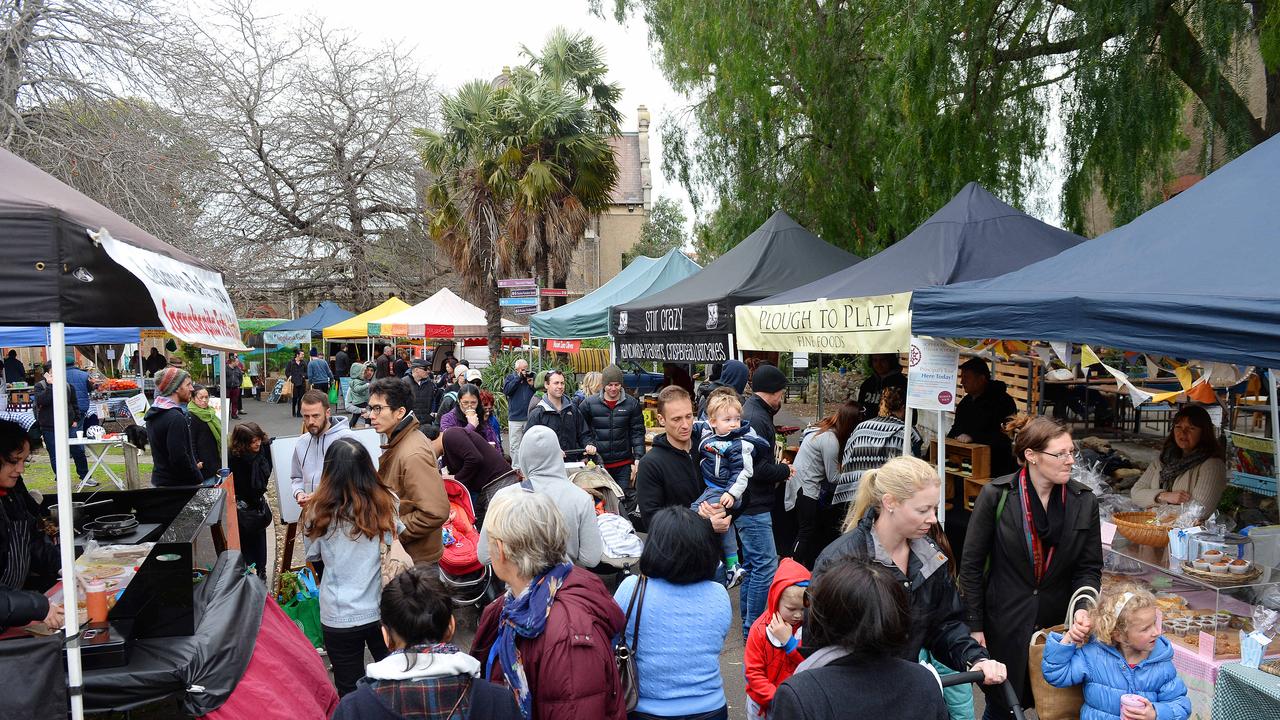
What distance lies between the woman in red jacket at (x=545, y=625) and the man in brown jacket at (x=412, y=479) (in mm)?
1796

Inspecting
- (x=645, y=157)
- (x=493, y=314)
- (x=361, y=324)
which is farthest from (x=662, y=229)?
(x=361, y=324)

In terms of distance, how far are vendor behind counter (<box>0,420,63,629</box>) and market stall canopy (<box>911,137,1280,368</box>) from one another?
4815mm

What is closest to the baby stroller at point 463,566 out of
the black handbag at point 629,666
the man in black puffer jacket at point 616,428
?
the black handbag at point 629,666

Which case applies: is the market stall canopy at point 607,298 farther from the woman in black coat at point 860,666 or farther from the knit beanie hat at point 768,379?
the woman in black coat at point 860,666

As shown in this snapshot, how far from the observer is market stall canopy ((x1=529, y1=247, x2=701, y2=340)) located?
12875 mm

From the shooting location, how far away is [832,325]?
637cm

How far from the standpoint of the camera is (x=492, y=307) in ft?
75.7

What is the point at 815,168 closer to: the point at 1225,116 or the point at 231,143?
the point at 1225,116

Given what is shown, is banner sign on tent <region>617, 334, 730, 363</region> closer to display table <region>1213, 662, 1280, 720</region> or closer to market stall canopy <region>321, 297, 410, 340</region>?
display table <region>1213, 662, 1280, 720</region>

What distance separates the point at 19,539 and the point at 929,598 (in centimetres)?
378

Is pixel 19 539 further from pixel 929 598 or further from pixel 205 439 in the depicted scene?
pixel 929 598

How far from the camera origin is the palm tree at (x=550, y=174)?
20562mm

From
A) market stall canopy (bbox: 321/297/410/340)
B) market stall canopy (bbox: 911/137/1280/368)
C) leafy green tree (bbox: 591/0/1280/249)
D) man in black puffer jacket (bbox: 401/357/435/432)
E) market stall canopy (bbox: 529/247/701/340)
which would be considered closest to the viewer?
market stall canopy (bbox: 911/137/1280/368)

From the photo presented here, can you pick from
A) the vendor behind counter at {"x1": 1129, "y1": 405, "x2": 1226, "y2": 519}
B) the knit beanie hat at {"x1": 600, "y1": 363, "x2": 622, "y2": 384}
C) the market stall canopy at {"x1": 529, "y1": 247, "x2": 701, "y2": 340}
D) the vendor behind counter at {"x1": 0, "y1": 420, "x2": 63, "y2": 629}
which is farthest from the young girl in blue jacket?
the market stall canopy at {"x1": 529, "y1": 247, "x2": 701, "y2": 340}
